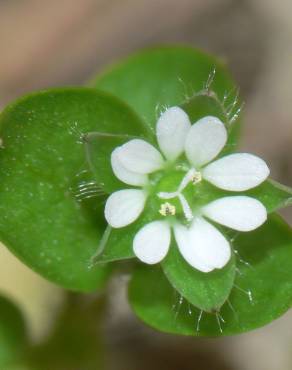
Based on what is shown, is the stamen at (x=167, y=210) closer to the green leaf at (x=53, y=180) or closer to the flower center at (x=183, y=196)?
the flower center at (x=183, y=196)

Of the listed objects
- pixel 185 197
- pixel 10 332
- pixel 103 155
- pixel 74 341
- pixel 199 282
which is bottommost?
pixel 74 341

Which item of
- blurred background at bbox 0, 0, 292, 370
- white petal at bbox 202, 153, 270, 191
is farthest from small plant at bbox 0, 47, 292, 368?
blurred background at bbox 0, 0, 292, 370

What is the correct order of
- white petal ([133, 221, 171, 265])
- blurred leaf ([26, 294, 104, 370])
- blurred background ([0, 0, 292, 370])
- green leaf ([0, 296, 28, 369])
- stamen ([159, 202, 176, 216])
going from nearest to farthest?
1. white petal ([133, 221, 171, 265])
2. stamen ([159, 202, 176, 216])
3. green leaf ([0, 296, 28, 369])
4. blurred leaf ([26, 294, 104, 370])
5. blurred background ([0, 0, 292, 370])

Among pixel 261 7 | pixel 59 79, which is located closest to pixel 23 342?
pixel 59 79

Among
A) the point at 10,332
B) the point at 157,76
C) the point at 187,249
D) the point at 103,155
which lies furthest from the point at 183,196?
the point at 10,332

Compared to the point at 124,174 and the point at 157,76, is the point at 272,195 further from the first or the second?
the point at 157,76

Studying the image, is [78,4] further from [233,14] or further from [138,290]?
[138,290]

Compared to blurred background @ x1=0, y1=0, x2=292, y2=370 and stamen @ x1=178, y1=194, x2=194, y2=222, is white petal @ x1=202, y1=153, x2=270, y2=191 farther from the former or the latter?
blurred background @ x1=0, y1=0, x2=292, y2=370
